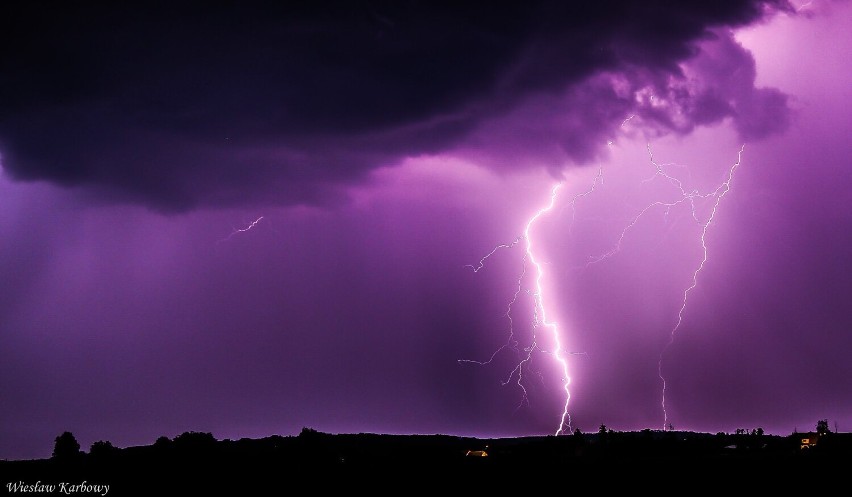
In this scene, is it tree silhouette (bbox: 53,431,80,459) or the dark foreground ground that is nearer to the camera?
the dark foreground ground

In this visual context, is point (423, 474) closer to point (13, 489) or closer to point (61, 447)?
point (13, 489)

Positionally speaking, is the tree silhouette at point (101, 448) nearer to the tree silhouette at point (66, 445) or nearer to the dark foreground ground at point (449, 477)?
the tree silhouette at point (66, 445)

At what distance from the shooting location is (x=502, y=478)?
89.4 feet

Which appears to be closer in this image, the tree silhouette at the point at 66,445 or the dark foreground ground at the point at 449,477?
the dark foreground ground at the point at 449,477

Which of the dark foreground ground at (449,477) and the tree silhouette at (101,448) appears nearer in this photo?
the dark foreground ground at (449,477)

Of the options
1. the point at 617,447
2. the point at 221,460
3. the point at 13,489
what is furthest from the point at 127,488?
the point at 617,447

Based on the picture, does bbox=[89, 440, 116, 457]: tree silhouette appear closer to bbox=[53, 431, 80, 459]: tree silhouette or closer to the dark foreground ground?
bbox=[53, 431, 80, 459]: tree silhouette

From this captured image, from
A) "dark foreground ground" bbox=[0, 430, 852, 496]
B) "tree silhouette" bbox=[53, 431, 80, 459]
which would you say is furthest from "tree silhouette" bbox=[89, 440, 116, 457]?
"dark foreground ground" bbox=[0, 430, 852, 496]

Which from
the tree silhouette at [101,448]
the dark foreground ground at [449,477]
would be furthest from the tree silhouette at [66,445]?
the dark foreground ground at [449,477]

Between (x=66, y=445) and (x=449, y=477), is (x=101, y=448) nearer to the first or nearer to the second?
(x=66, y=445)

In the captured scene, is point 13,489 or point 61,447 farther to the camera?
point 61,447

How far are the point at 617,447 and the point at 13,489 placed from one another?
35370 millimetres

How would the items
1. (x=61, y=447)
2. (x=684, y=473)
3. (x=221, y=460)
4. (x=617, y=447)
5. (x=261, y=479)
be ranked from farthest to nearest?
1. (x=61, y=447)
2. (x=617, y=447)
3. (x=221, y=460)
4. (x=261, y=479)
5. (x=684, y=473)

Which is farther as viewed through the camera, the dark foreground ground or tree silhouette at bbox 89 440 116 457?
tree silhouette at bbox 89 440 116 457
